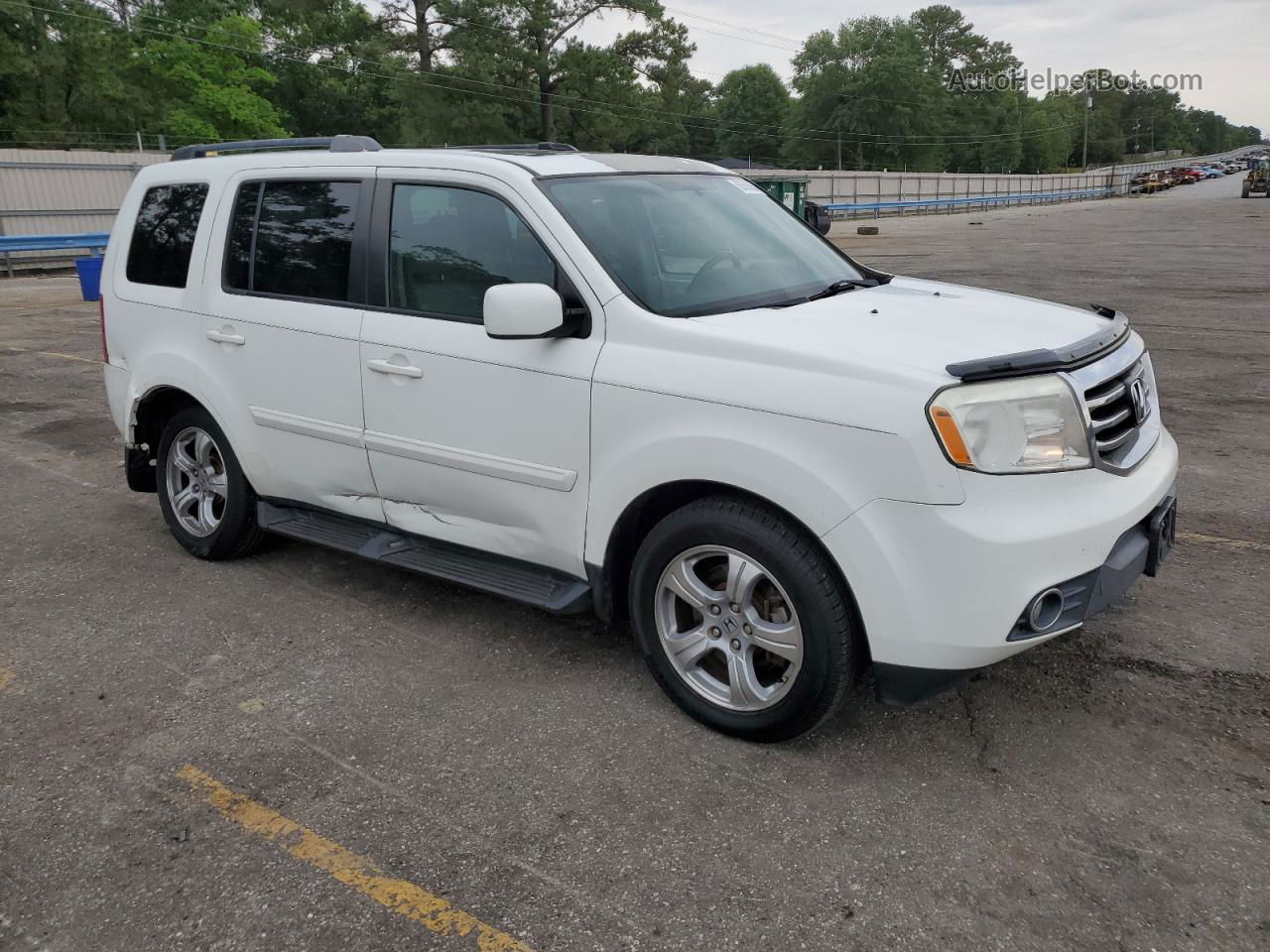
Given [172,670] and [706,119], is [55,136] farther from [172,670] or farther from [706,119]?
[706,119]

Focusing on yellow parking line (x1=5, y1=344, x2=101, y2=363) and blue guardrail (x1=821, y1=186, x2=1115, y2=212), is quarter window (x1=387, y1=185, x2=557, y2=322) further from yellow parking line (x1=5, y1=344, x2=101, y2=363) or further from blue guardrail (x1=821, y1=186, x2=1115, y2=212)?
blue guardrail (x1=821, y1=186, x2=1115, y2=212)

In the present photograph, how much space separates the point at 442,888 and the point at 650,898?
21.5 inches

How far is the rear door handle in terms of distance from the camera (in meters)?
3.90

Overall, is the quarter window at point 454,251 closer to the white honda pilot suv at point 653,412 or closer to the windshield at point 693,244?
the white honda pilot suv at point 653,412

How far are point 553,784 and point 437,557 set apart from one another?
1.24 metres

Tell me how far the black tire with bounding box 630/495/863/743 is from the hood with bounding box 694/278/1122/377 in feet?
1.78

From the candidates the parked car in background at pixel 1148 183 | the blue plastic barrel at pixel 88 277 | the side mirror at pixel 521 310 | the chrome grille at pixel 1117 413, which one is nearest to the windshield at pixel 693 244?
the side mirror at pixel 521 310

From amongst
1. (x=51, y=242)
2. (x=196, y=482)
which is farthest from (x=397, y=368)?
(x=51, y=242)

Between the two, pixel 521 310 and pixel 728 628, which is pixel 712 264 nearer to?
pixel 521 310

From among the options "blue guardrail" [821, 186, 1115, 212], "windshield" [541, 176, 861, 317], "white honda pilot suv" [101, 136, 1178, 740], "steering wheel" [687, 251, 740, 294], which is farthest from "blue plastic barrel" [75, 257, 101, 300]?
"blue guardrail" [821, 186, 1115, 212]

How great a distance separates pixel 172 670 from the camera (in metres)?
3.99

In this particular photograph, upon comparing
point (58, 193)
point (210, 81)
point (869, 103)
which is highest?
point (869, 103)

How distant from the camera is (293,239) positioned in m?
4.43

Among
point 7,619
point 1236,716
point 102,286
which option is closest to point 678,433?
point 1236,716
